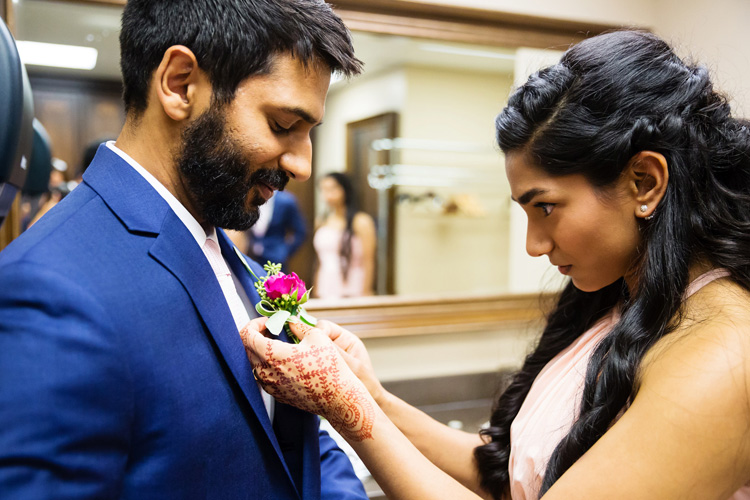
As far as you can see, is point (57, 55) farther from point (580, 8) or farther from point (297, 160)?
point (580, 8)

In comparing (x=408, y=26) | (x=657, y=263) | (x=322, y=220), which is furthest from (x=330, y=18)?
(x=322, y=220)

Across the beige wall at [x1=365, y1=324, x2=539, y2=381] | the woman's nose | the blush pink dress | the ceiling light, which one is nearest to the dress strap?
the blush pink dress

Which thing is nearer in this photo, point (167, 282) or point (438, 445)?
point (167, 282)

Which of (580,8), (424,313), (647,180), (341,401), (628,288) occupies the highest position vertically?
(580,8)

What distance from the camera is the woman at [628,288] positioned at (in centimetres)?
81

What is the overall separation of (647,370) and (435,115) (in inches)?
102

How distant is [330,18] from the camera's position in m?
0.92

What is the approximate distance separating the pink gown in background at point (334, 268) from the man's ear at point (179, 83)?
1.96m

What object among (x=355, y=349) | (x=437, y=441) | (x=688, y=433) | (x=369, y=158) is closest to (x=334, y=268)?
(x=369, y=158)

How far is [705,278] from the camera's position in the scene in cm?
94

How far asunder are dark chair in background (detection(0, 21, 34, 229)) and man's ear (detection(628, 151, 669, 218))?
98 centimetres

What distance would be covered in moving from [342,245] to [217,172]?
2163 mm

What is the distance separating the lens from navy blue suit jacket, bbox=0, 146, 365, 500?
2.02 feet

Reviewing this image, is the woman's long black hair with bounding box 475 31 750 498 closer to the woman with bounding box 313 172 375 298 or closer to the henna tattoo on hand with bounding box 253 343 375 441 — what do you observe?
the henna tattoo on hand with bounding box 253 343 375 441
